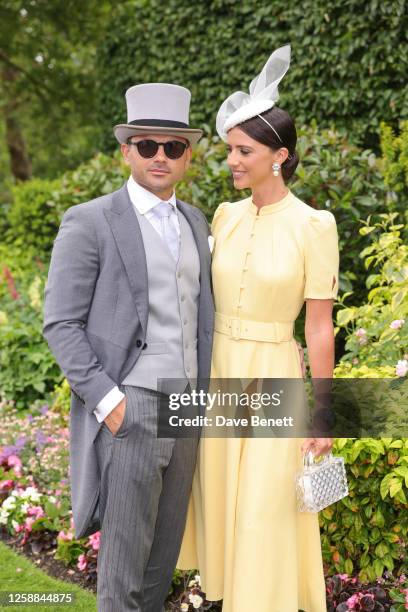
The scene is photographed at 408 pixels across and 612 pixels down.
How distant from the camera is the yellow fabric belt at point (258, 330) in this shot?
2.65 m

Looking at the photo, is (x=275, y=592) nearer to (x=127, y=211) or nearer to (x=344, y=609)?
(x=344, y=609)

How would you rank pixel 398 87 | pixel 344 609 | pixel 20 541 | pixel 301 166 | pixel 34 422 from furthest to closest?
pixel 398 87
pixel 34 422
pixel 301 166
pixel 20 541
pixel 344 609

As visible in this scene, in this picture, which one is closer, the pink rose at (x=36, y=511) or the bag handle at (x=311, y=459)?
the bag handle at (x=311, y=459)

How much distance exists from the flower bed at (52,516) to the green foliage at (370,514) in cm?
8

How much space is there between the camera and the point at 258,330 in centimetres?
265

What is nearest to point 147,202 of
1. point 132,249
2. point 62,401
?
point 132,249

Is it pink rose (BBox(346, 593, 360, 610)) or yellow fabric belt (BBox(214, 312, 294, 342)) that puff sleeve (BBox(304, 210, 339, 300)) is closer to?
yellow fabric belt (BBox(214, 312, 294, 342))

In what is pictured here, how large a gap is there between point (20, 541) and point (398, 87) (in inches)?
176

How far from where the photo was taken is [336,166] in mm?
4824

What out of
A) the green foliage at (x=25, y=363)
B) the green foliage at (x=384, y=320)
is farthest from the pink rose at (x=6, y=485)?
the green foliage at (x=384, y=320)

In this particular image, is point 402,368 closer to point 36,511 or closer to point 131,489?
point 131,489

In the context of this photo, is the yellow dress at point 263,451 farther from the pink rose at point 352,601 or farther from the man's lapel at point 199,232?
the pink rose at point 352,601

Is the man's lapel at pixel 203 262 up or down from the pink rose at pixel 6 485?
up

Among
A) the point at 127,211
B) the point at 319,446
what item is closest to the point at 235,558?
the point at 319,446
